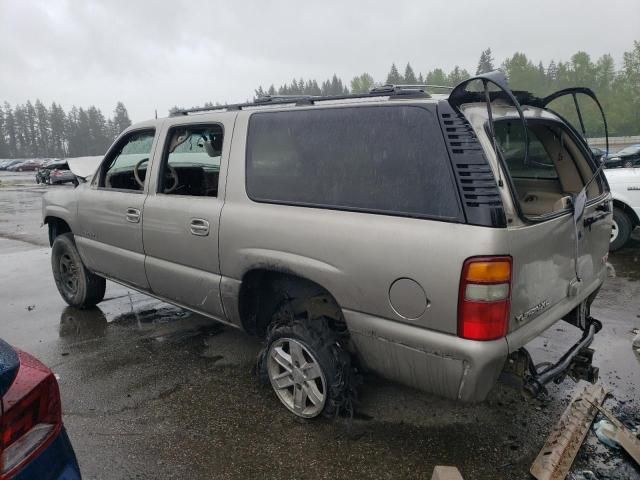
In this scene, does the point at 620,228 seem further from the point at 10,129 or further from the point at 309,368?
the point at 10,129

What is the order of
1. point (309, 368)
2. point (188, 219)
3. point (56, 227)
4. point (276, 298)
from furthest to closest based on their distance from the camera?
point (56, 227) → point (188, 219) → point (276, 298) → point (309, 368)

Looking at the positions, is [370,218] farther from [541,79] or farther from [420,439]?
[541,79]

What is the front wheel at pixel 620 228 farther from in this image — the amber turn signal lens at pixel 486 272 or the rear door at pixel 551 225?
the amber turn signal lens at pixel 486 272

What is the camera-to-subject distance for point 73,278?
200 inches

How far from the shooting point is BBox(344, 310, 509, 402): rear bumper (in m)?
2.17

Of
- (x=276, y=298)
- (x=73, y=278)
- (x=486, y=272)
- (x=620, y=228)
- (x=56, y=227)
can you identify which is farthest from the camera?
(x=620, y=228)

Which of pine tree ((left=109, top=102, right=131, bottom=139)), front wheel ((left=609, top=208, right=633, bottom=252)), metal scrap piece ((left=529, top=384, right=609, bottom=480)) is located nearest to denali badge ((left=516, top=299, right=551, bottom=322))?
metal scrap piece ((left=529, top=384, right=609, bottom=480))

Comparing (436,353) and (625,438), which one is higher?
(436,353)

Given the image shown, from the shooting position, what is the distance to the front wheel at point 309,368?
108 inches

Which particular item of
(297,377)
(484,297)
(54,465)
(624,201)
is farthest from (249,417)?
(624,201)

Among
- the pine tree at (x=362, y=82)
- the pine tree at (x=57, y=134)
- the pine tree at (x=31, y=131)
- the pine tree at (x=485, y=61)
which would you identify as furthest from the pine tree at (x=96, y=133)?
the pine tree at (x=485, y=61)

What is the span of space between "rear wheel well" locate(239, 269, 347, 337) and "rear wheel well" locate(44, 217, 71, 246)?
2942mm

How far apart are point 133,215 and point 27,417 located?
2485 millimetres

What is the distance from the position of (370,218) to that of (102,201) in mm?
2886
